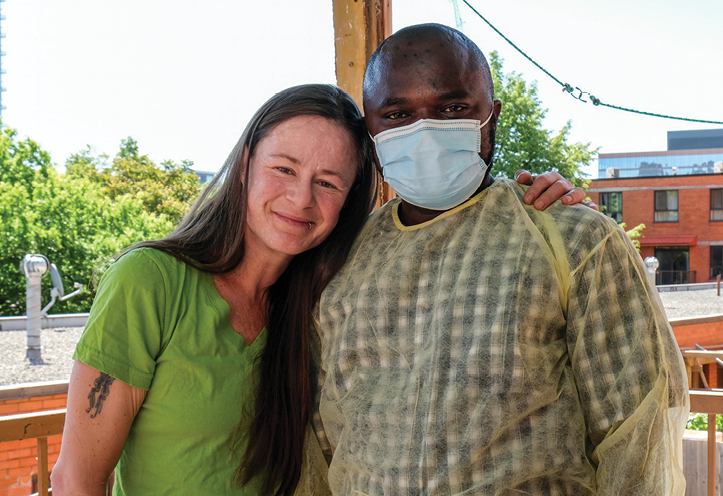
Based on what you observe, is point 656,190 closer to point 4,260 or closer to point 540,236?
point 4,260

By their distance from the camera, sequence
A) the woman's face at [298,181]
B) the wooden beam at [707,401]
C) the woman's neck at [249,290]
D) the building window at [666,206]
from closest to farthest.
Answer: the woman's face at [298,181], the woman's neck at [249,290], the wooden beam at [707,401], the building window at [666,206]

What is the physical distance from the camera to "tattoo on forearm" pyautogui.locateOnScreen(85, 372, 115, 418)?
1326 mm

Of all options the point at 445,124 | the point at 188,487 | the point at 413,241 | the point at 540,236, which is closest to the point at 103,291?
the point at 188,487

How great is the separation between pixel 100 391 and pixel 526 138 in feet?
62.6

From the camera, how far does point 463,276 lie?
1366 mm

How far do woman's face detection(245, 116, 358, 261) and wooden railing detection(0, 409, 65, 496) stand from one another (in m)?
1.17

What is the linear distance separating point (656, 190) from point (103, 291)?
29.5m

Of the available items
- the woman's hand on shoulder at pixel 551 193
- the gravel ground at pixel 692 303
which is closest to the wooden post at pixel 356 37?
the woman's hand on shoulder at pixel 551 193

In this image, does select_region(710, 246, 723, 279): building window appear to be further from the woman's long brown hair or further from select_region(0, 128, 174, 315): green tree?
the woman's long brown hair

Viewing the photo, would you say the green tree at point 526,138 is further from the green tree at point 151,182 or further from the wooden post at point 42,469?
the wooden post at point 42,469

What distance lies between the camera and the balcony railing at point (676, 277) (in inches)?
1053

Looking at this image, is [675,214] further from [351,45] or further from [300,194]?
[300,194]

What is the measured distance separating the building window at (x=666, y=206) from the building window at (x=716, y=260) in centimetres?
212

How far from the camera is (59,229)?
1775 centimetres
